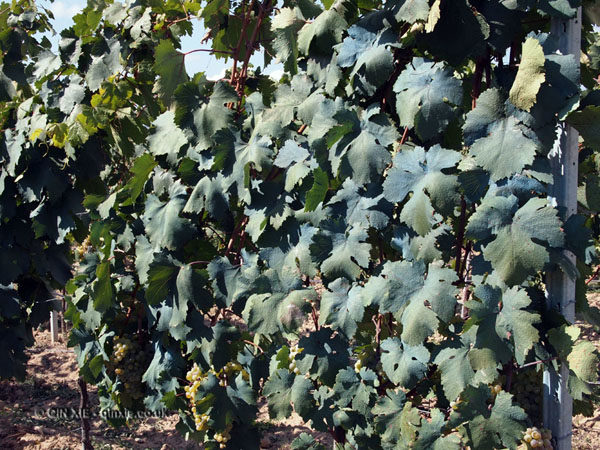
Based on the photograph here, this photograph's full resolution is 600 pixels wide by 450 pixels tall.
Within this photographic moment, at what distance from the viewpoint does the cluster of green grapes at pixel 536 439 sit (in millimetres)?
1468

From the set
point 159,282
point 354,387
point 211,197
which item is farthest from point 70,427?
point 354,387

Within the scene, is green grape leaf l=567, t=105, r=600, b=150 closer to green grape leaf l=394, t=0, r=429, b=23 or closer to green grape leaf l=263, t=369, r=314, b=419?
green grape leaf l=394, t=0, r=429, b=23

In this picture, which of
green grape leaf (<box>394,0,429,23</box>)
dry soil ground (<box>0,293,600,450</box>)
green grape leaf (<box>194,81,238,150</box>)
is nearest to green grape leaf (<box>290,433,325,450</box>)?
green grape leaf (<box>194,81,238,150</box>)

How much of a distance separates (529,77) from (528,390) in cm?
79

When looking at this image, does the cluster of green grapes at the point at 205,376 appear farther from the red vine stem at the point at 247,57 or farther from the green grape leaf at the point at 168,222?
the red vine stem at the point at 247,57

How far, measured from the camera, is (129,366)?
9.20ft

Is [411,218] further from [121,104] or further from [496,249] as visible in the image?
[121,104]

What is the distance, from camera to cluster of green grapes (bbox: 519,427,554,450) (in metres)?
1.47

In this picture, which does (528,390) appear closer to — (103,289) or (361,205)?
(361,205)

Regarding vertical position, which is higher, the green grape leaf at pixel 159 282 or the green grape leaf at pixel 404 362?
the green grape leaf at pixel 159 282

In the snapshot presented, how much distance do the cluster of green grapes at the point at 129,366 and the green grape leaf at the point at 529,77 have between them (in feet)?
6.78

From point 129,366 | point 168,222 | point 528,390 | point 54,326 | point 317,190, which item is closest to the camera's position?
point 528,390

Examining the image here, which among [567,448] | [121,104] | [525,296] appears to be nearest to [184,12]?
[121,104]

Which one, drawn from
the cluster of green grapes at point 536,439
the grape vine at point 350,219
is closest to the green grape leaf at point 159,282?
the grape vine at point 350,219
